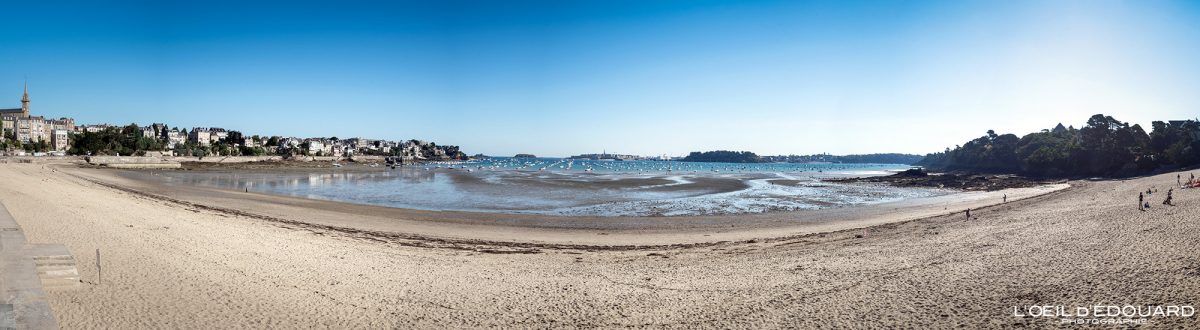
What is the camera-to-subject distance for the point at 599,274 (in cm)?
1166

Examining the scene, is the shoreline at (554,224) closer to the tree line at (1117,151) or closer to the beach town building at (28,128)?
the tree line at (1117,151)

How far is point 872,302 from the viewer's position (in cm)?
883

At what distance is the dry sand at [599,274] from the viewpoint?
316 inches

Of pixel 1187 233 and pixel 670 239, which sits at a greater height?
pixel 1187 233

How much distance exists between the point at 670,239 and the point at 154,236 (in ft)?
48.7

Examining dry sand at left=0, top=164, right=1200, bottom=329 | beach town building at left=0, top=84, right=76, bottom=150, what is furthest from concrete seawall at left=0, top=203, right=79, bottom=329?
beach town building at left=0, top=84, right=76, bottom=150

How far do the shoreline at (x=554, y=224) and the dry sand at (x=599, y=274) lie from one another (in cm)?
41

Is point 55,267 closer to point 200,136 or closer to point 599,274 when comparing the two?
point 599,274

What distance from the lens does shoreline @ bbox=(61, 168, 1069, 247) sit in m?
18.1

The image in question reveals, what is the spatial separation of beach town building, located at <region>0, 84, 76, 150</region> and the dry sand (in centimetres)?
14940

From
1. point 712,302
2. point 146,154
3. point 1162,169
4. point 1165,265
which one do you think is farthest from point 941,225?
point 146,154

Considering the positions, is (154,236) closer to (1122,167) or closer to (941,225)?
(941,225)

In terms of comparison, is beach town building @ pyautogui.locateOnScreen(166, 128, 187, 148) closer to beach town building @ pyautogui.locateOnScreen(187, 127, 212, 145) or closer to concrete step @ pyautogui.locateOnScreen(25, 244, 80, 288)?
beach town building @ pyautogui.locateOnScreen(187, 127, 212, 145)

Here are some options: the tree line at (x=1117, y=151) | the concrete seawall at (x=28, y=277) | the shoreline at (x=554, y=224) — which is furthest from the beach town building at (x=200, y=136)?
the tree line at (x=1117, y=151)
